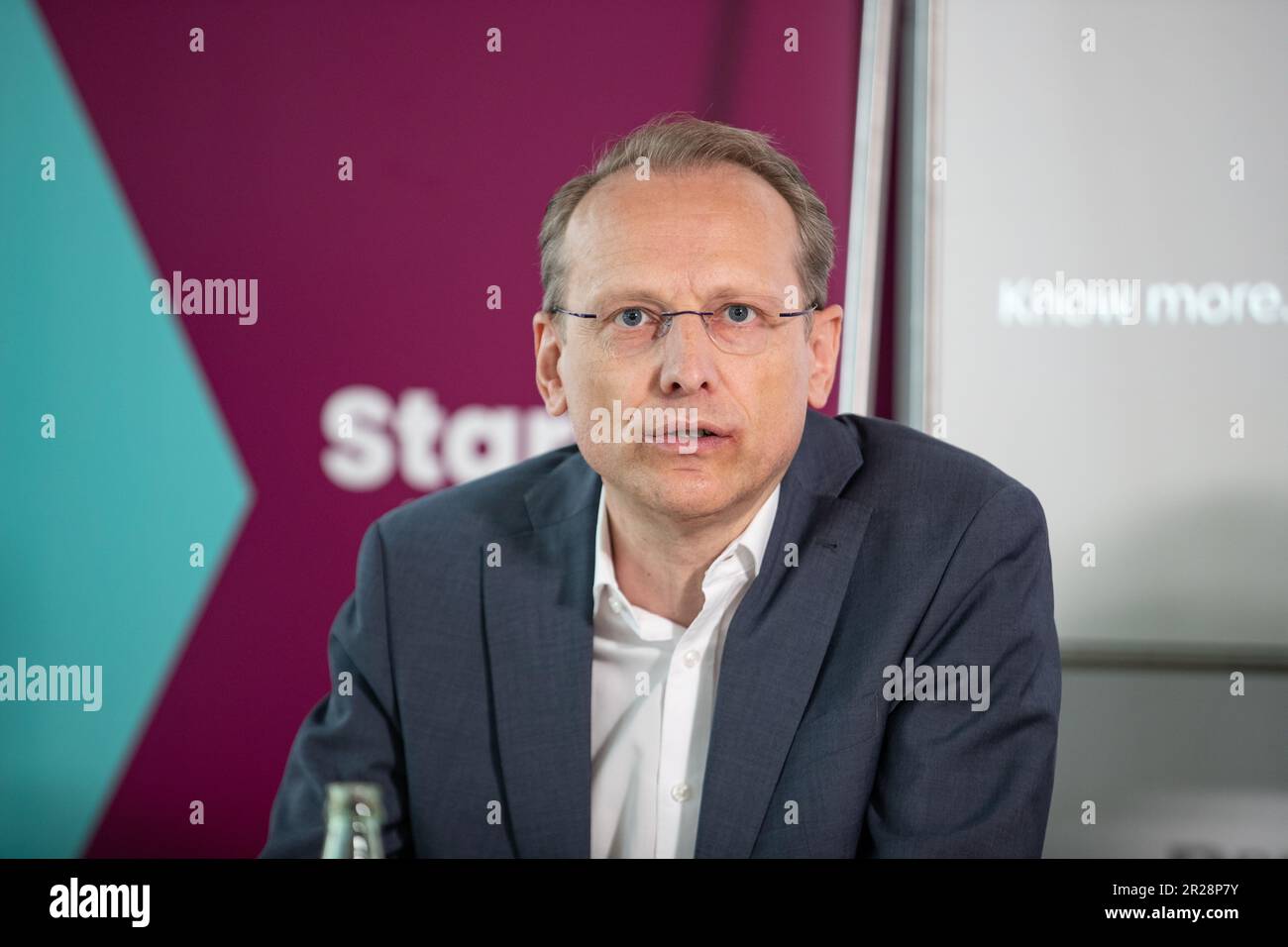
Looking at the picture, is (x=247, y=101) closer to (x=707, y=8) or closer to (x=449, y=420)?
(x=449, y=420)

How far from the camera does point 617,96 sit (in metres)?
2.14

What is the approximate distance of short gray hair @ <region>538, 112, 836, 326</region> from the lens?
6.07 ft

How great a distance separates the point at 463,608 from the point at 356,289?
26.8 inches

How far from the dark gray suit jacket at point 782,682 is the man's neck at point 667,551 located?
0.21ft

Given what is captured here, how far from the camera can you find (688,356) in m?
1.74

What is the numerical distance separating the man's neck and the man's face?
0.12 ft

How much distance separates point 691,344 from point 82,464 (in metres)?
1.15

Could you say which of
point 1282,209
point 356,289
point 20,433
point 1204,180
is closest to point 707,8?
point 356,289

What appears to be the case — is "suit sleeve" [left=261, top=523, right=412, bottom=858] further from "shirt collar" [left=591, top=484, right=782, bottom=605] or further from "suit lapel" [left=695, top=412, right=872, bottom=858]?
"suit lapel" [left=695, top=412, right=872, bottom=858]

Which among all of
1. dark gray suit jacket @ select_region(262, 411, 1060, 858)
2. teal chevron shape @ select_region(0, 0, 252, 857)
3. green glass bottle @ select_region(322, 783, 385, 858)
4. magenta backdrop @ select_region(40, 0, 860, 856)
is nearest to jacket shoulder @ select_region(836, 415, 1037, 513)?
dark gray suit jacket @ select_region(262, 411, 1060, 858)
